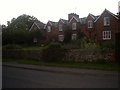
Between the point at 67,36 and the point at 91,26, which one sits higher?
the point at 91,26

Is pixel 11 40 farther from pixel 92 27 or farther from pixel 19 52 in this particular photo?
pixel 92 27

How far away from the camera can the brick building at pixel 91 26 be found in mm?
34594

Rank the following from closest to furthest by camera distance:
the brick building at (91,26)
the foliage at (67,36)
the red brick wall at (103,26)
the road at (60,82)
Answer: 1. the road at (60,82)
2. the red brick wall at (103,26)
3. the brick building at (91,26)
4. the foliage at (67,36)

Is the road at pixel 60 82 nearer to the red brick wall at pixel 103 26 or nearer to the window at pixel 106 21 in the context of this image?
the red brick wall at pixel 103 26

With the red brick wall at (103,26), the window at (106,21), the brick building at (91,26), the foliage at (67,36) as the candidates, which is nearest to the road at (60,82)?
the brick building at (91,26)

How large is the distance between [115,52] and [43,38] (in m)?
29.9

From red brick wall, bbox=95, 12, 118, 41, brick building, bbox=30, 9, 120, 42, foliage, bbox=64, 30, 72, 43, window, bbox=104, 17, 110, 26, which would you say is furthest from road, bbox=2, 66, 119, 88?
foliage, bbox=64, 30, 72, 43

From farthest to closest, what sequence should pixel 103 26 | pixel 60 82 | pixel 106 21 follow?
pixel 103 26, pixel 106 21, pixel 60 82

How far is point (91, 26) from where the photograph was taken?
37531 mm

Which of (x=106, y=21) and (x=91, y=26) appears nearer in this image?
(x=106, y=21)

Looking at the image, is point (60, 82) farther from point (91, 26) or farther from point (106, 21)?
point (91, 26)

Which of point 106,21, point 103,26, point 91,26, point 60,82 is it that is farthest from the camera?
point 91,26

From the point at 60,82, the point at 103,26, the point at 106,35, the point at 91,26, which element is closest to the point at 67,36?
the point at 91,26

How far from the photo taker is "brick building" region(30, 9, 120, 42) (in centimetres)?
3459
